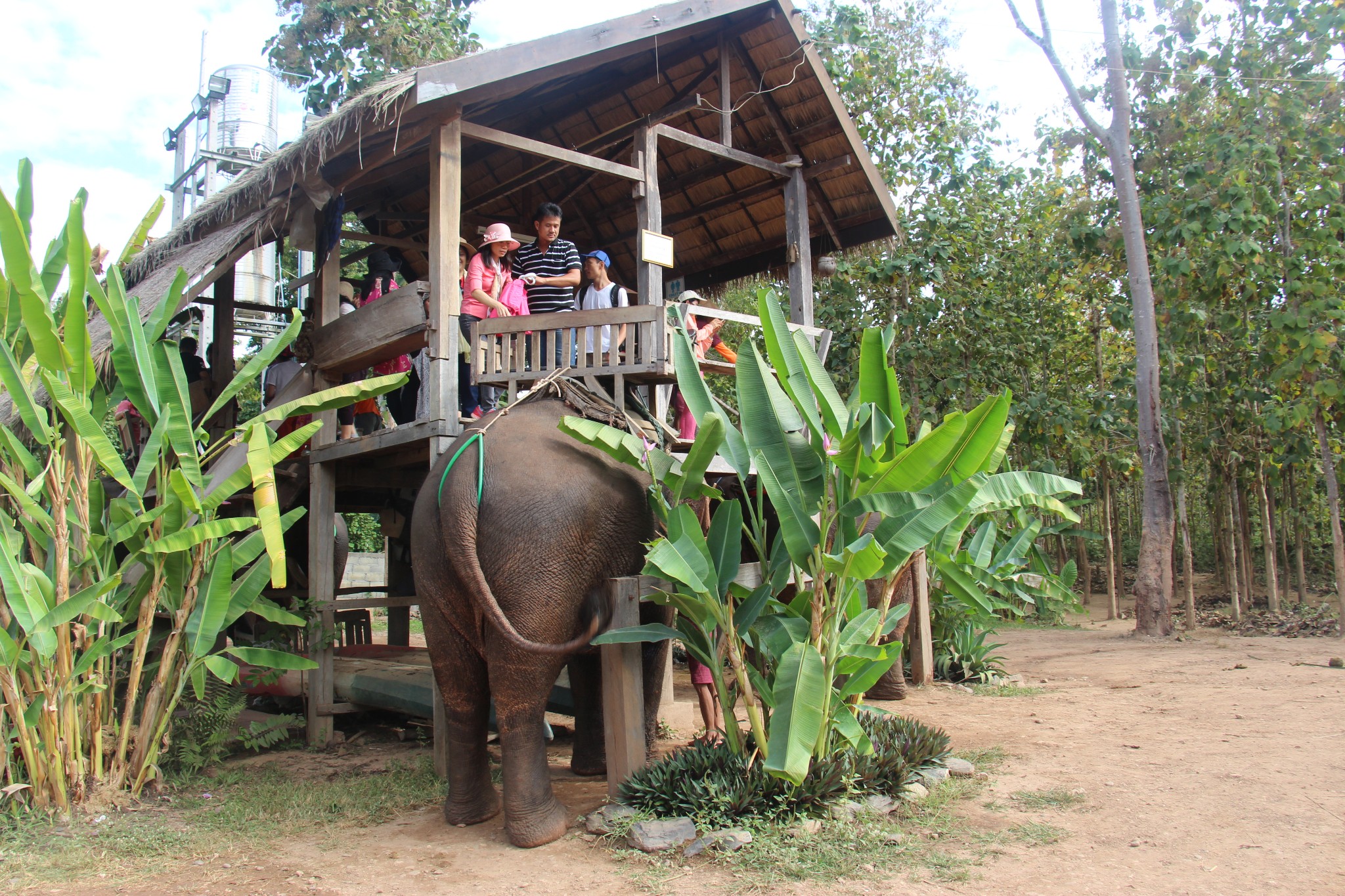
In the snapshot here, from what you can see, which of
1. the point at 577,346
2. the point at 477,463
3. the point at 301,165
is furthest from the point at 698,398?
the point at 301,165

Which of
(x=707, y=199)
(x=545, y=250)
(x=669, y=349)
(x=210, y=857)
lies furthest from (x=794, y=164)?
(x=210, y=857)

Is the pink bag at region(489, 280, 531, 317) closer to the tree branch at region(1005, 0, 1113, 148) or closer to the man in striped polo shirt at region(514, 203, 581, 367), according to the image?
the man in striped polo shirt at region(514, 203, 581, 367)

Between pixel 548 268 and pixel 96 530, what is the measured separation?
3240 mm

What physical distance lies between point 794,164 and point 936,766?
498 cm

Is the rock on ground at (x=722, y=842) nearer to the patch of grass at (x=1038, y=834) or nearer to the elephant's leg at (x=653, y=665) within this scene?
the elephant's leg at (x=653, y=665)

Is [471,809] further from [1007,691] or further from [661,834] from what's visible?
[1007,691]

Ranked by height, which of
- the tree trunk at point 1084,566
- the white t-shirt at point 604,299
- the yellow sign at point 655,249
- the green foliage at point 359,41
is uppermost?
the green foliage at point 359,41

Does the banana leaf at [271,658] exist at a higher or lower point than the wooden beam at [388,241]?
lower

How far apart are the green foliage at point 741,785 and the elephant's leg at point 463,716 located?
0.71 meters

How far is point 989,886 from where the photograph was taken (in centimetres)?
340

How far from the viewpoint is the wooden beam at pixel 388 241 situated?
8383 millimetres

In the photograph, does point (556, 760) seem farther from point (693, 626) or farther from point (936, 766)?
point (936, 766)

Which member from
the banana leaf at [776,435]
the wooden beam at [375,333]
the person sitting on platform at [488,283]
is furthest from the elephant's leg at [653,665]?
the wooden beam at [375,333]

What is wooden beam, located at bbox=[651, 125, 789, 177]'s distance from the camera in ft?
23.1
